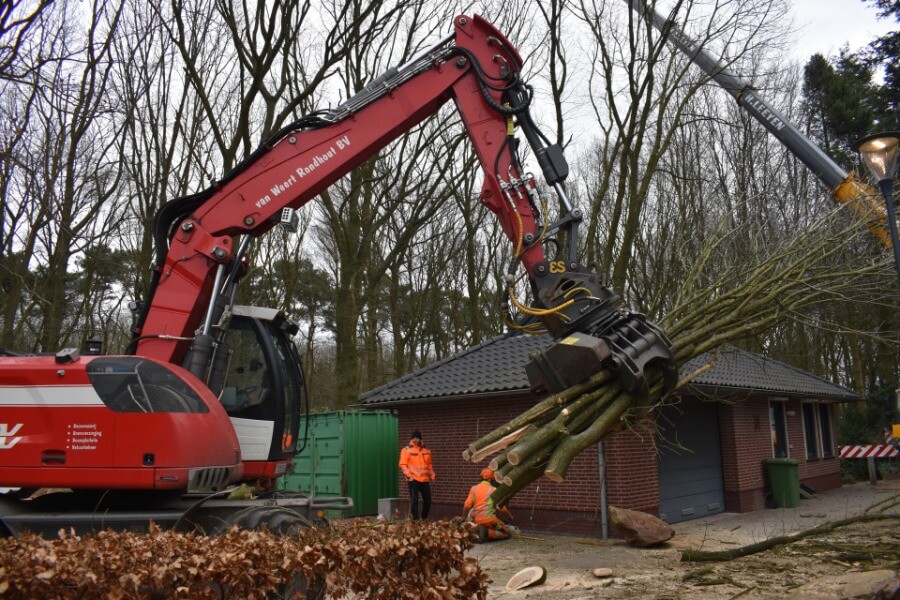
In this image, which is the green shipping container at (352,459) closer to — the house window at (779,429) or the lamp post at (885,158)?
the house window at (779,429)

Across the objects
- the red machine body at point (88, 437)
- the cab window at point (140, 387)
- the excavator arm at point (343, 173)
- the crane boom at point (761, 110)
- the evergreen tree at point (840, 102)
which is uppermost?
the evergreen tree at point (840, 102)

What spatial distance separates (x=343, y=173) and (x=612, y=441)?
752 centimetres

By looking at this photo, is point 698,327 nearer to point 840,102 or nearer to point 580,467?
point 580,467

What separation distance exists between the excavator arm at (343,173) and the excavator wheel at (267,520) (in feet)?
4.71

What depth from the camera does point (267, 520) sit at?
21.6 ft

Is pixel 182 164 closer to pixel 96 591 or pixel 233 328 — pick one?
pixel 233 328

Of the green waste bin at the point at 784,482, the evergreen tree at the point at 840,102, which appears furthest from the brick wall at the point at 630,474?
the evergreen tree at the point at 840,102

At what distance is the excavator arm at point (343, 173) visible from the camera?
7250 millimetres

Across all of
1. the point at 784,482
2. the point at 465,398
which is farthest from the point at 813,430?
the point at 465,398

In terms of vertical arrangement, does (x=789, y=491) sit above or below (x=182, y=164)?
below

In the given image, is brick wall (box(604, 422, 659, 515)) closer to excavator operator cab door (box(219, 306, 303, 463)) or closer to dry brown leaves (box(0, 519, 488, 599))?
excavator operator cab door (box(219, 306, 303, 463))

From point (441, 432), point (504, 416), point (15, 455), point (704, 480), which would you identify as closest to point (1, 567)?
point (15, 455)

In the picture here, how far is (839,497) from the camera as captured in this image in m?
19.8

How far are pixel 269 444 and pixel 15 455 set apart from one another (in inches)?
88.8
